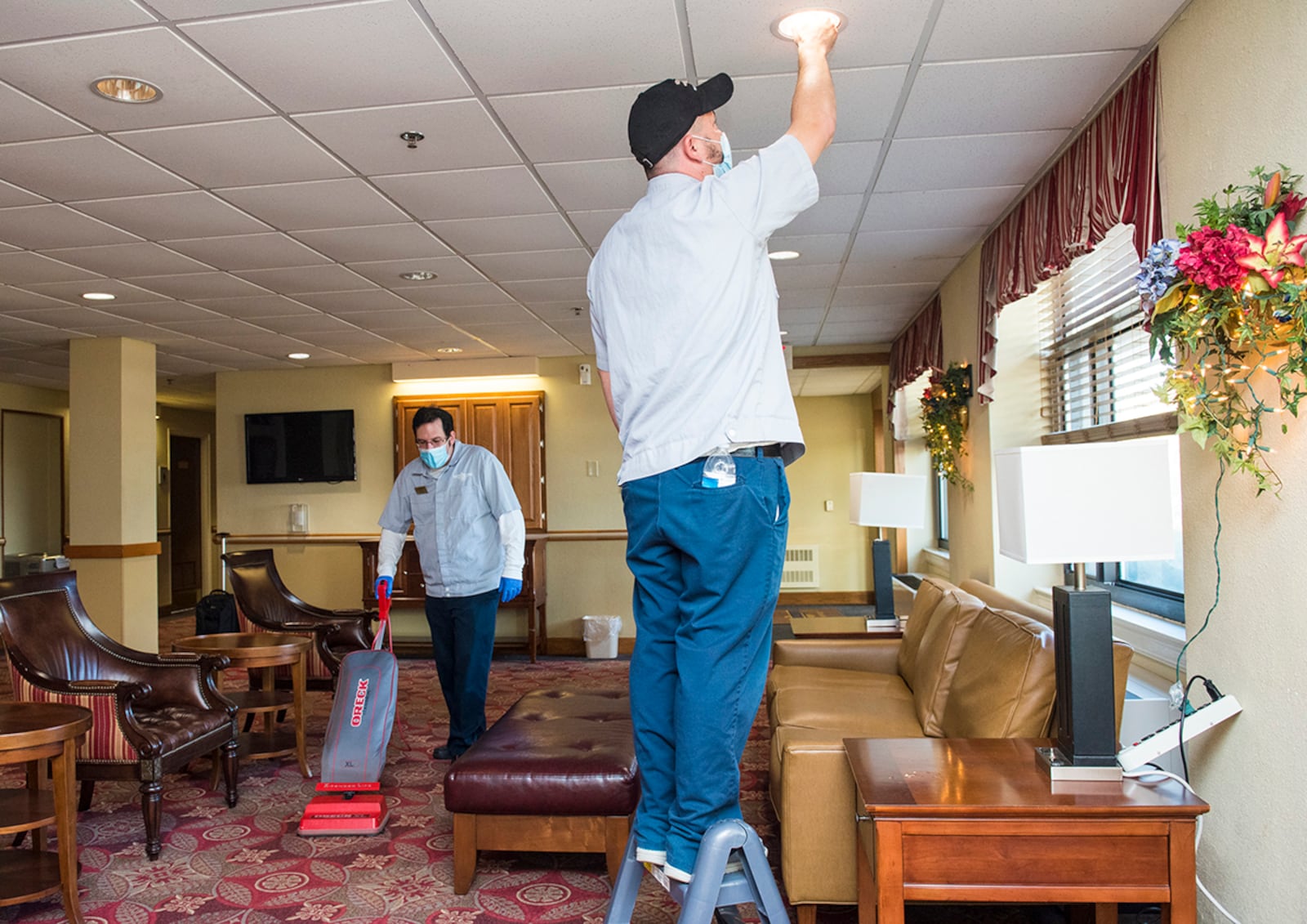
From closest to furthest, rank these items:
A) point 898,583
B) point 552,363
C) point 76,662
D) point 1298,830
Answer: point 1298,830, point 76,662, point 898,583, point 552,363

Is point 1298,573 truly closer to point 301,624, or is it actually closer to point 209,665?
A: point 209,665

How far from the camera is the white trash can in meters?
7.95

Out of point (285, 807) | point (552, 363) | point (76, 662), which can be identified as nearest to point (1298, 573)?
point (285, 807)

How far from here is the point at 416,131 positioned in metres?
3.35

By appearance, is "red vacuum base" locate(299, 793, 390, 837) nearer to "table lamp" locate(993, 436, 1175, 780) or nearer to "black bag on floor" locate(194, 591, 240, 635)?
"table lamp" locate(993, 436, 1175, 780)

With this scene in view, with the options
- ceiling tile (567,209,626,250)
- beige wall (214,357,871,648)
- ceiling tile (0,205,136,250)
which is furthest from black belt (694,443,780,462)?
beige wall (214,357,871,648)

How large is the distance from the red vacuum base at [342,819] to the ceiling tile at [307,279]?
292cm

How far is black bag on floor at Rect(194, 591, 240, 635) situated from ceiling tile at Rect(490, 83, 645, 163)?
4388mm

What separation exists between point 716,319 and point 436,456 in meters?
3.23

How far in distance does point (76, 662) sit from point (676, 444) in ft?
11.8

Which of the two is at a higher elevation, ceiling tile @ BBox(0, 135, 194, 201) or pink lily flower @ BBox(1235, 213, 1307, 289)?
ceiling tile @ BBox(0, 135, 194, 201)

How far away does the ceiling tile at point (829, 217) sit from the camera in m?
4.22

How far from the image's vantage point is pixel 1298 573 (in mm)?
2086

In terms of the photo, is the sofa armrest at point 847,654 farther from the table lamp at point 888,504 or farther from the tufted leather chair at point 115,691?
the tufted leather chair at point 115,691
